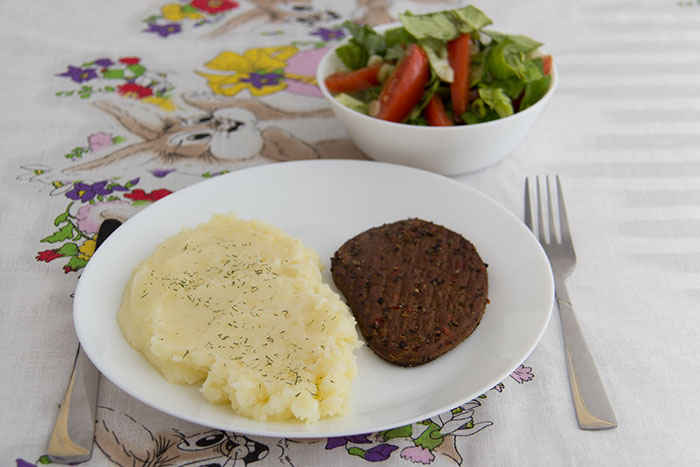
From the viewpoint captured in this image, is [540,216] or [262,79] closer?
[540,216]

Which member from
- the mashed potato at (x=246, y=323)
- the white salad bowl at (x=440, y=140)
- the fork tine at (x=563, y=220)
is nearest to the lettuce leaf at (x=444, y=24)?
the white salad bowl at (x=440, y=140)

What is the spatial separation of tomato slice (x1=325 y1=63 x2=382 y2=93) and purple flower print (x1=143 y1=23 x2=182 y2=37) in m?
1.87

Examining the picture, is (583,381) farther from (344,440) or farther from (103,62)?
(103,62)

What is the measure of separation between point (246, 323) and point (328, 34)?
3.13m

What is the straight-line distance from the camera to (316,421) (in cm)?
198

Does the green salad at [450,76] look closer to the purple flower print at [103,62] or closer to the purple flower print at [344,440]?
the purple flower print at [344,440]

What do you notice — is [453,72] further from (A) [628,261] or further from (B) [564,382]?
(B) [564,382]

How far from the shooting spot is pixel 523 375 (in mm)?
2357

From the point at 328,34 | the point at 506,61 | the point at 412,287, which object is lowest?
the point at 328,34

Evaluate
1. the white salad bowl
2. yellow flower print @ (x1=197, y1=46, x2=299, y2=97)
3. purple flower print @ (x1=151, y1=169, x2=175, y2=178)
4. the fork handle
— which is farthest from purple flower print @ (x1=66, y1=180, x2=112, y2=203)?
the fork handle

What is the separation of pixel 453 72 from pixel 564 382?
5.34 feet

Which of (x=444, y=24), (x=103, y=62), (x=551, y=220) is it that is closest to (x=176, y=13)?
(x=103, y=62)

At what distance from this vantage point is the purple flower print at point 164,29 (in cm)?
470

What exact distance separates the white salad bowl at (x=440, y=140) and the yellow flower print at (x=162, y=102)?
1.10 metres
